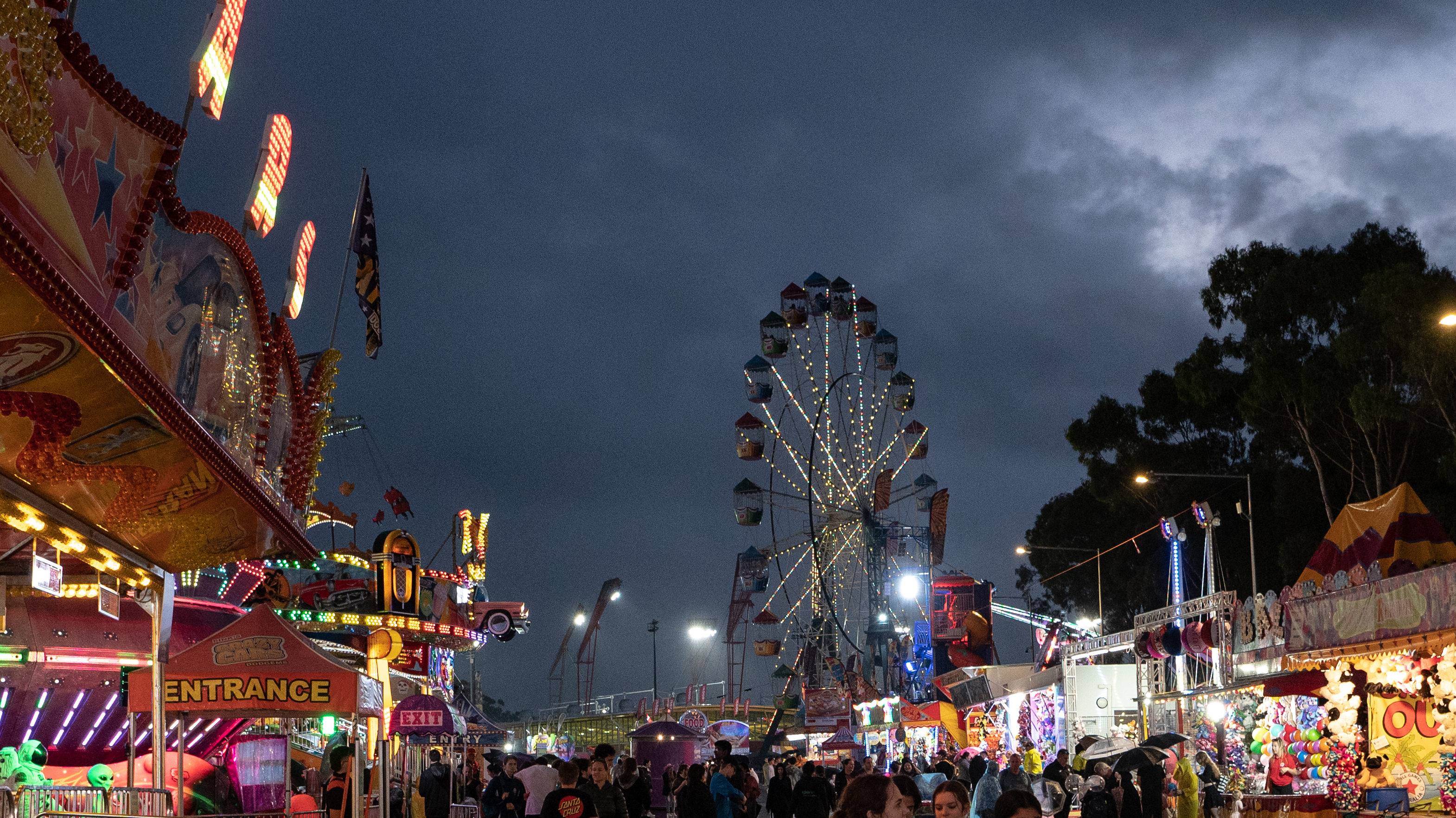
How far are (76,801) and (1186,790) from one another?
10.7m

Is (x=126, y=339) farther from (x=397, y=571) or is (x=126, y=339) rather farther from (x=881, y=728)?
(x=881, y=728)

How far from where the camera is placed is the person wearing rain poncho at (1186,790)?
14062 mm

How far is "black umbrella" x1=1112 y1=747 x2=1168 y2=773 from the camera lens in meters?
13.2

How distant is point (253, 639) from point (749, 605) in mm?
57190

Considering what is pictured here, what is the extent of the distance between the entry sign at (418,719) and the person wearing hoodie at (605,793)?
31.6 feet

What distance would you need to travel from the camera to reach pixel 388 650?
29.7 meters

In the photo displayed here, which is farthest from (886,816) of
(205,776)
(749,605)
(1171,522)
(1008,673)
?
(749,605)

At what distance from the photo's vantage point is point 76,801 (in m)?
8.70

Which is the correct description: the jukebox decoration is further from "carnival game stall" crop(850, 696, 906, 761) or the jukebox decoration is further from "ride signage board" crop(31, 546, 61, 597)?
"ride signage board" crop(31, 546, 61, 597)

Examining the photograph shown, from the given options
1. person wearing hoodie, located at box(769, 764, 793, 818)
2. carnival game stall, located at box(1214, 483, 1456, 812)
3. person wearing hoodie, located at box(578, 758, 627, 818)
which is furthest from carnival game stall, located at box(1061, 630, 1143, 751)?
person wearing hoodie, located at box(578, 758, 627, 818)

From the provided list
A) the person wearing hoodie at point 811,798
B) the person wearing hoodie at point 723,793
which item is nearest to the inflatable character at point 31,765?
the person wearing hoodie at point 723,793

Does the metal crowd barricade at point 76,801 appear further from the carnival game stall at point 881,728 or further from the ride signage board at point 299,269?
the carnival game stall at point 881,728

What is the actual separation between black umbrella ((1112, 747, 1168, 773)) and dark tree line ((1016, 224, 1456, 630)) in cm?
1413

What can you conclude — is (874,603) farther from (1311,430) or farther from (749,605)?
(1311,430)
